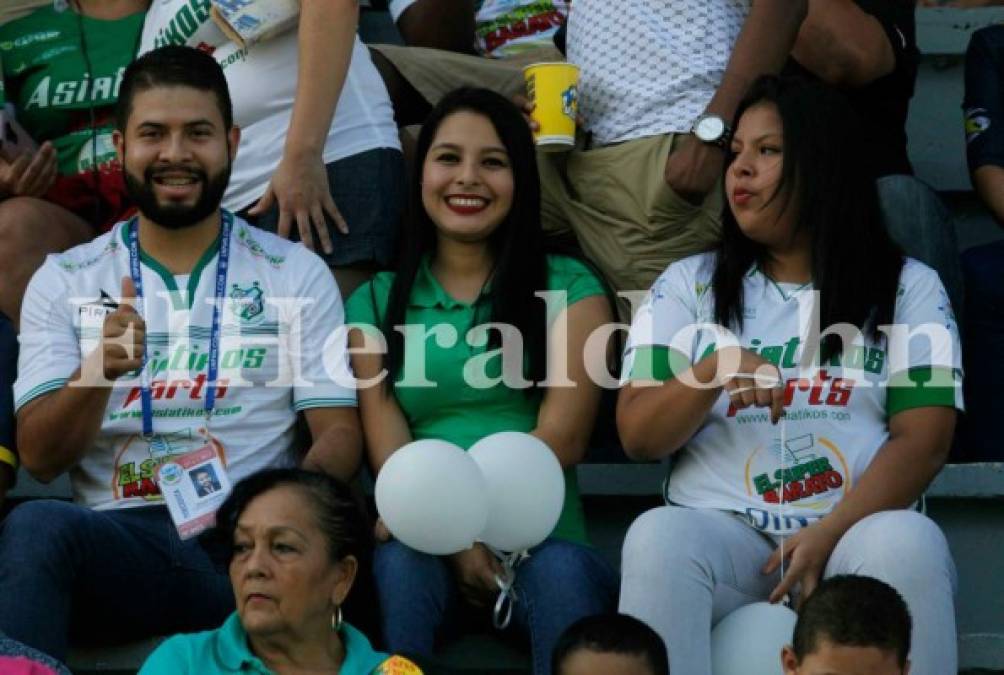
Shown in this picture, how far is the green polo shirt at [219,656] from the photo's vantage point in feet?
10.5

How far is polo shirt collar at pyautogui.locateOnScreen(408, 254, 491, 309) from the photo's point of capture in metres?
3.97

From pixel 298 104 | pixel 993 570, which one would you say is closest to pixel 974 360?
pixel 993 570

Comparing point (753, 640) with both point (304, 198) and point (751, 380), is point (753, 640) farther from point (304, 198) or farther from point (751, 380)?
point (304, 198)

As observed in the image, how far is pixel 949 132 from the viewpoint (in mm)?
5016

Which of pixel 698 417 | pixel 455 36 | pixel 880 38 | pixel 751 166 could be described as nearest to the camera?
pixel 698 417

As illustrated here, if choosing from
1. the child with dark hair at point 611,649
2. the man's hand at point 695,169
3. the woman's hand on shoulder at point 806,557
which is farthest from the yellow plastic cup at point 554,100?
the child with dark hair at point 611,649

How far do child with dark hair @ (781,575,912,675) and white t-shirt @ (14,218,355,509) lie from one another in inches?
44.2

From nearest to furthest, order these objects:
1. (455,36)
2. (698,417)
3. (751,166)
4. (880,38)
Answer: (698,417) < (751,166) < (880,38) < (455,36)

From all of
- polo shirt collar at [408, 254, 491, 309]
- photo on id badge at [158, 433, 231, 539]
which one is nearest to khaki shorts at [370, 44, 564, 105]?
polo shirt collar at [408, 254, 491, 309]

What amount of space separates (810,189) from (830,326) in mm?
264

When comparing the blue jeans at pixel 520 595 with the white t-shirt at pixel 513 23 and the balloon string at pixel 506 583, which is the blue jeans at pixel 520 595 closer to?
the balloon string at pixel 506 583

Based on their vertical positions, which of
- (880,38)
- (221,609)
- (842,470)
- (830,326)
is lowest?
(221,609)

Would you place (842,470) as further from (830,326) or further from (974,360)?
(974,360)

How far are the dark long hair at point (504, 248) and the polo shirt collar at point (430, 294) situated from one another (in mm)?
13
